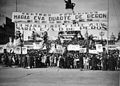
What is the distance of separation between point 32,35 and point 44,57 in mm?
465

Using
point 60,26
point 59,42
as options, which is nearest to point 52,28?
point 60,26

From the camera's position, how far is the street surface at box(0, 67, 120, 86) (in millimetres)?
4828

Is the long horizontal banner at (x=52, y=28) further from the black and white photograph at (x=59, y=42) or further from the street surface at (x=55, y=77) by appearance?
the street surface at (x=55, y=77)

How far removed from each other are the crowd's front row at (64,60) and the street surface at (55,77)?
90 mm

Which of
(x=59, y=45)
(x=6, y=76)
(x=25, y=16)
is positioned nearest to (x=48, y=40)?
(x=59, y=45)

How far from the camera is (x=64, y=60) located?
499cm

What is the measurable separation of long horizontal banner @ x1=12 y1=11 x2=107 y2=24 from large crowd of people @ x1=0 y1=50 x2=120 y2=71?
0.59 m

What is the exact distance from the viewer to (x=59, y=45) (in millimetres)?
4965

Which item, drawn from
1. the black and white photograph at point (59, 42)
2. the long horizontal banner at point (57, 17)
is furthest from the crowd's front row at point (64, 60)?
the long horizontal banner at point (57, 17)

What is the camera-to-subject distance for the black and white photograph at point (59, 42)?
485 cm

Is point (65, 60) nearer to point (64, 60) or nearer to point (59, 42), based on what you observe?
point (64, 60)

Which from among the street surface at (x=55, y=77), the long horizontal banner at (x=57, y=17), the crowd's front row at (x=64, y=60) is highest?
the long horizontal banner at (x=57, y=17)

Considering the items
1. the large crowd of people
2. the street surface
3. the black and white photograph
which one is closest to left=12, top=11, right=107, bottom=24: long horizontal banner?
the black and white photograph

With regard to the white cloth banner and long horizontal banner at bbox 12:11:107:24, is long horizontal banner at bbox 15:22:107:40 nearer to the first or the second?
long horizontal banner at bbox 12:11:107:24
